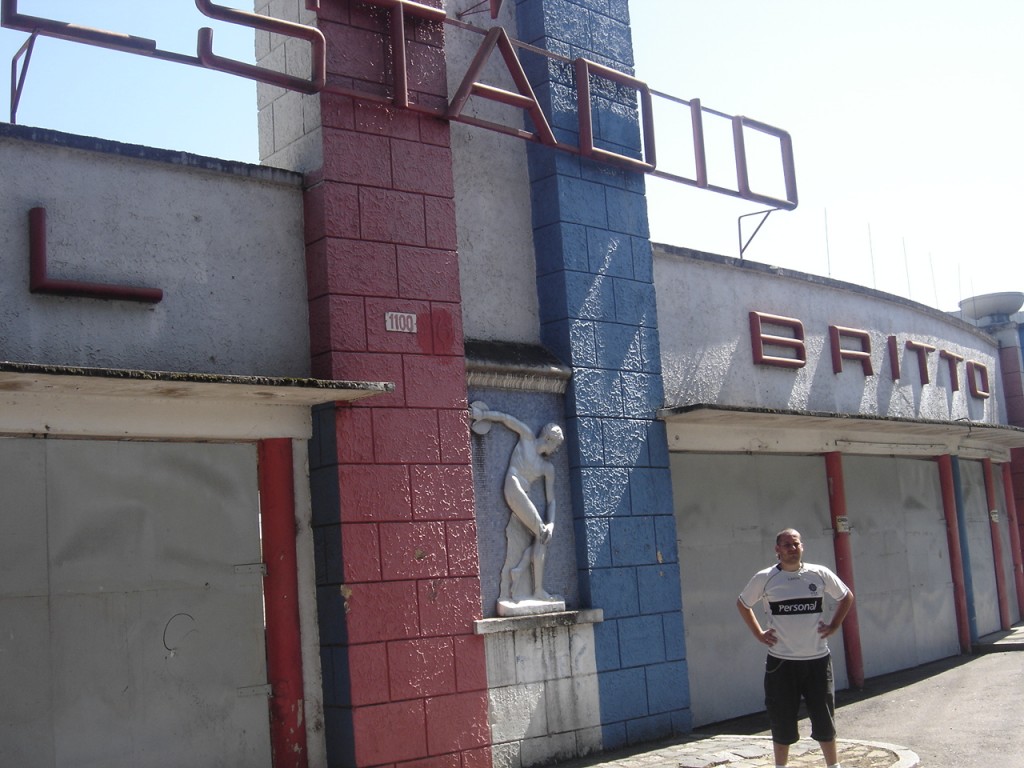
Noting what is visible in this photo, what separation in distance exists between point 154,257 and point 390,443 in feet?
6.64

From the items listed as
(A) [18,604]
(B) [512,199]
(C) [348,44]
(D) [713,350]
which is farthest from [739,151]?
(A) [18,604]

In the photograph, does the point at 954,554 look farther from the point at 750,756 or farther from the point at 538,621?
the point at 538,621

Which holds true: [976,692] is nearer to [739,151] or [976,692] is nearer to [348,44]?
[739,151]

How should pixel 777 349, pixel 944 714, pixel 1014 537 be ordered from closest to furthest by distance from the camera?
pixel 944 714, pixel 777 349, pixel 1014 537

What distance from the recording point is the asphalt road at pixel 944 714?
9.23 metres

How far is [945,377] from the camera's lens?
53.3 ft

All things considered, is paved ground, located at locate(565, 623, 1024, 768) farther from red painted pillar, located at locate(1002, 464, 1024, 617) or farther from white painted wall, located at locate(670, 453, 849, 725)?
red painted pillar, located at locate(1002, 464, 1024, 617)

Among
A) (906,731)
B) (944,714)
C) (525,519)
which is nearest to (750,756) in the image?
(906,731)

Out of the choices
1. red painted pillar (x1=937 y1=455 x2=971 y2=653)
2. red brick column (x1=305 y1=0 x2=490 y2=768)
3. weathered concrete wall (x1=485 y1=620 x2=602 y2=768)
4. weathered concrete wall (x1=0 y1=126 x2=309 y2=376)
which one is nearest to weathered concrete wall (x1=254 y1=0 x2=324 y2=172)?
red brick column (x1=305 y1=0 x2=490 y2=768)

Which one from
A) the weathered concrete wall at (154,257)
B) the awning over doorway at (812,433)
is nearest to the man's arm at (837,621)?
the awning over doorway at (812,433)

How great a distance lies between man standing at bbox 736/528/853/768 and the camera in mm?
7691

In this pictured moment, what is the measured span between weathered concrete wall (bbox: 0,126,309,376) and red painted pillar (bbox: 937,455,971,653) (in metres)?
9.91

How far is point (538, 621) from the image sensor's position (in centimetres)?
949

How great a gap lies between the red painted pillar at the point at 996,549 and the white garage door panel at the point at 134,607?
483 inches
